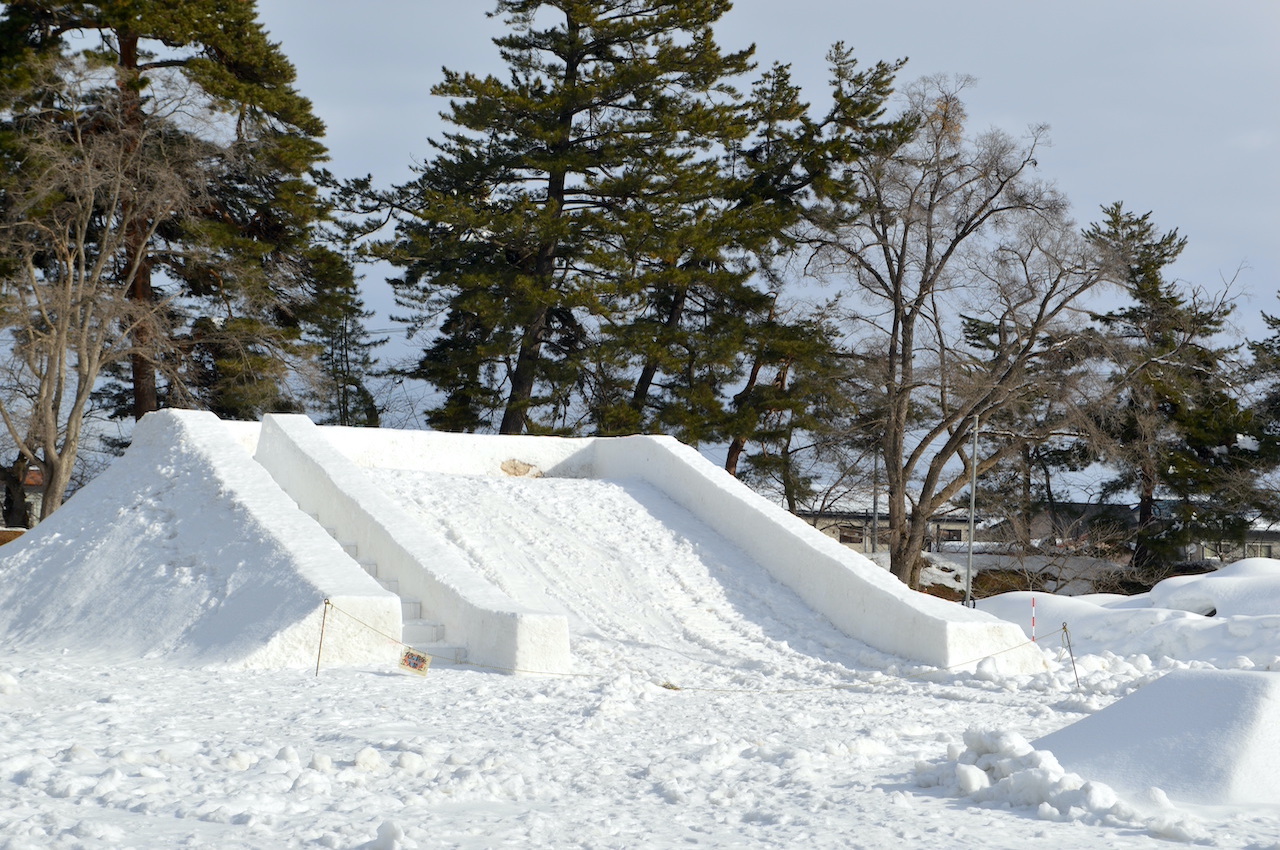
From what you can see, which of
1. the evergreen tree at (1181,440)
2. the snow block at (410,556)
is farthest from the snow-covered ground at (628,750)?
the evergreen tree at (1181,440)

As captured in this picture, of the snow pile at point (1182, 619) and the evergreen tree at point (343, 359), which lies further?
the evergreen tree at point (343, 359)

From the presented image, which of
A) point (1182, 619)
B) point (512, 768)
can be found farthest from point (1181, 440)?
point (512, 768)

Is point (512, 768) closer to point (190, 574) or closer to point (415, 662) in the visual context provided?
point (415, 662)

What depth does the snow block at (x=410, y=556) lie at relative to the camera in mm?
8258

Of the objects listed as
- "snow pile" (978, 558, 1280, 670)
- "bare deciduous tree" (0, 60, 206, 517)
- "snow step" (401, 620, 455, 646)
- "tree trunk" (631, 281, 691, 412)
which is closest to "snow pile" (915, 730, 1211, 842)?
"snow step" (401, 620, 455, 646)

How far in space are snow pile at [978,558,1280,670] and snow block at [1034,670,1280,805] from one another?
4.73 metres

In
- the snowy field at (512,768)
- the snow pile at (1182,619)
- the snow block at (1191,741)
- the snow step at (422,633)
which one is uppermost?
the snow pile at (1182,619)

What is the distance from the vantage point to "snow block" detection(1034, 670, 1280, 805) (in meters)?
4.84

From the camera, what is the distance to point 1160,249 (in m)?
32.0

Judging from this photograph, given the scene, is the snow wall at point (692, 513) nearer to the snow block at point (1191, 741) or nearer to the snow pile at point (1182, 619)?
the snow pile at point (1182, 619)

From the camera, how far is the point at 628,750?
5.86 meters

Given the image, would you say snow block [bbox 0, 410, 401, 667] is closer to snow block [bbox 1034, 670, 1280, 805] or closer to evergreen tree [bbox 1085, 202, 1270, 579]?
snow block [bbox 1034, 670, 1280, 805]

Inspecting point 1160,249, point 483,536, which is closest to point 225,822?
point 483,536

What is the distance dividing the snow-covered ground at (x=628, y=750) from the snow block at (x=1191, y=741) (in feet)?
0.04
